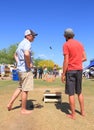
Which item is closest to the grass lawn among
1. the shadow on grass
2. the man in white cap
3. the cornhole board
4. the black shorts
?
the shadow on grass

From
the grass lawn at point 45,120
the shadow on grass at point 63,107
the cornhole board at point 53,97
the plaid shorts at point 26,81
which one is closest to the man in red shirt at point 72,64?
the grass lawn at point 45,120

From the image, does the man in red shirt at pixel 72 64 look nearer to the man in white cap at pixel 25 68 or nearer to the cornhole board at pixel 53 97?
the man in white cap at pixel 25 68

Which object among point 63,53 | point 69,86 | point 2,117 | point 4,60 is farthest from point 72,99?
point 4,60

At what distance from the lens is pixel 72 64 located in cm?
893

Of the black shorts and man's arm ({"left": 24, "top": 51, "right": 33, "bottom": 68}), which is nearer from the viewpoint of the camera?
the black shorts

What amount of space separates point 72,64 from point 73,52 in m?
0.29

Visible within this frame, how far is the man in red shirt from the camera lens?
8852 millimetres

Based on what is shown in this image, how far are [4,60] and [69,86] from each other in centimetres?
11112

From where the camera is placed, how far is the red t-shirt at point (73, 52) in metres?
8.85

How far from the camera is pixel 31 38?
9.50 meters

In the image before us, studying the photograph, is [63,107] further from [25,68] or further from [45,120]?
[45,120]

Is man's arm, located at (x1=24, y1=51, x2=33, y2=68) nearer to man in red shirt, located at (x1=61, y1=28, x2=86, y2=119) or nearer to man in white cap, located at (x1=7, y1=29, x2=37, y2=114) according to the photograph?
man in white cap, located at (x1=7, y1=29, x2=37, y2=114)

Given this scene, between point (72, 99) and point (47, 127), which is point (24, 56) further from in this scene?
point (47, 127)

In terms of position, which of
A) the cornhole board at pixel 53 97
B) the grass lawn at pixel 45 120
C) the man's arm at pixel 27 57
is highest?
the man's arm at pixel 27 57
